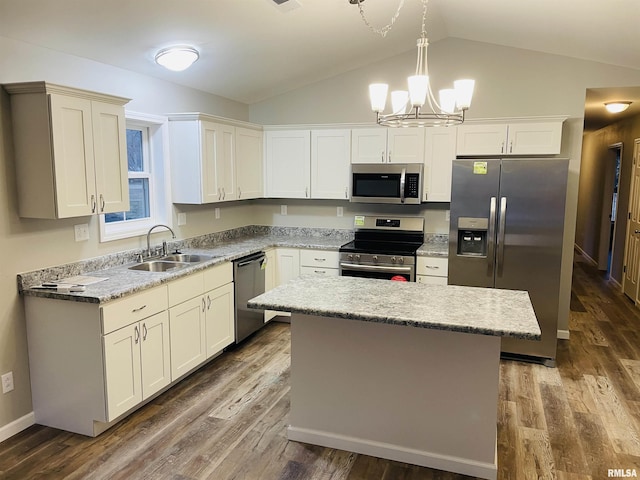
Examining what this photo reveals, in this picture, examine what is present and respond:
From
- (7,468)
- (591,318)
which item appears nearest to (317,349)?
(7,468)

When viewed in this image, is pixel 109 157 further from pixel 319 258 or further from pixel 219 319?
pixel 319 258

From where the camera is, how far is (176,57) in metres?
3.38

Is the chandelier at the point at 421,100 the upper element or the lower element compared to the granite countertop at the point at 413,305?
upper

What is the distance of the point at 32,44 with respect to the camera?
2.78m

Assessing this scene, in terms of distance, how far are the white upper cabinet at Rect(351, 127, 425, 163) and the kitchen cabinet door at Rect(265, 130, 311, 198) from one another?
21.3 inches

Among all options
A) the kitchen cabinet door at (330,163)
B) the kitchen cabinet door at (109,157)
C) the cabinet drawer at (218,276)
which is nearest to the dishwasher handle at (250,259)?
the cabinet drawer at (218,276)

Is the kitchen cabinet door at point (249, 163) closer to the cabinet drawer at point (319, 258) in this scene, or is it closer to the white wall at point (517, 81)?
the cabinet drawer at point (319, 258)

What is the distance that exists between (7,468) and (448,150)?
4.08 m

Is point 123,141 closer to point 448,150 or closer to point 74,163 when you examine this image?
point 74,163

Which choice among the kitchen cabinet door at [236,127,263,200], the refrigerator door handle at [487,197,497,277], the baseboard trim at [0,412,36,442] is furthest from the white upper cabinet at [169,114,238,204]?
the refrigerator door handle at [487,197,497,277]

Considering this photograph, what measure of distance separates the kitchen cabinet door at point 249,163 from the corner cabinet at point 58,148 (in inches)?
69.4

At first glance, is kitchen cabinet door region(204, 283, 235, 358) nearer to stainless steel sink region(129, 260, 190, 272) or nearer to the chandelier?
stainless steel sink region(129, 260, 190, 272)

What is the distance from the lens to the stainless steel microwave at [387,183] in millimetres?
4527

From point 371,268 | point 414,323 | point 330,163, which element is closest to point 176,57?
point 330,163
